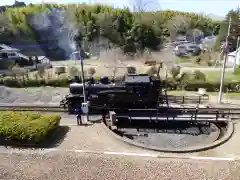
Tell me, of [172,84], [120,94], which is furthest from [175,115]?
[172,84]

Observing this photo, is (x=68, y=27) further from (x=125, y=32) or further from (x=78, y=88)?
(x=78, y=88)

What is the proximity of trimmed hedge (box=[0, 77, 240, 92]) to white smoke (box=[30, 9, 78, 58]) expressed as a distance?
33.8 m

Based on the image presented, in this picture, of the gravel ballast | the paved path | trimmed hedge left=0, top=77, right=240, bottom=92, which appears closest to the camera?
the paved path

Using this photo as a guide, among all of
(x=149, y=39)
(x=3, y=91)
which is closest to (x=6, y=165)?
(x=3, y=91)

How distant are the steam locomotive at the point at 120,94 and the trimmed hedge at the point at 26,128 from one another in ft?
10.8

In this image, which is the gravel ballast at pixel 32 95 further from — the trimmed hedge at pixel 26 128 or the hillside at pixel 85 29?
the hillside at pixel 85 29

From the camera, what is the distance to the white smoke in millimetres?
61869

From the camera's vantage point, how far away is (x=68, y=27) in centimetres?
6350

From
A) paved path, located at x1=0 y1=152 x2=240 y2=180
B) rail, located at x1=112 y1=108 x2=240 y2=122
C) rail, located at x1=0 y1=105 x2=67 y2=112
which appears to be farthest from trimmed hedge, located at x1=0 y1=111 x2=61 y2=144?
rail, located at x1=112 y1=108 x2=240 y2=122

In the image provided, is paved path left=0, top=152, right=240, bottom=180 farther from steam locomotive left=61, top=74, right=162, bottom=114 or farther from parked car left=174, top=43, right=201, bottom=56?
parked car left=174, top=43, right=201, bottom=56

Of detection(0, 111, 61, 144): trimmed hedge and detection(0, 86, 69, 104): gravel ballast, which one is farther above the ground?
detection(0, 111, 61, 144): trimmed hedge

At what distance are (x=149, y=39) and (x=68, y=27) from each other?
23073 mm

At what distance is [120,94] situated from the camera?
1608cm

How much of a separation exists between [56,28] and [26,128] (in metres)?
57.3
